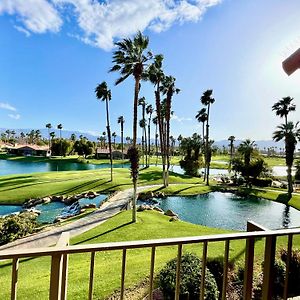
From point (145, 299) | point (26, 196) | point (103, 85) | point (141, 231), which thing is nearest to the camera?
point (145, 299)

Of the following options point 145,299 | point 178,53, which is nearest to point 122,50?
point 178,53

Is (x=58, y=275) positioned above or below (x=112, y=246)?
below

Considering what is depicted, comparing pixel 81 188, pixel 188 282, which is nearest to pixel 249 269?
pixel 188 282

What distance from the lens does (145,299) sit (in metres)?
5.39

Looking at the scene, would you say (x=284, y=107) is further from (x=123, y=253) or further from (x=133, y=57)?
(x=123, y=253)

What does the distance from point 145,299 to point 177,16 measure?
33.3 ft

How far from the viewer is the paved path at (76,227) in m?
12.2

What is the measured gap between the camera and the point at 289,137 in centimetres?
2842

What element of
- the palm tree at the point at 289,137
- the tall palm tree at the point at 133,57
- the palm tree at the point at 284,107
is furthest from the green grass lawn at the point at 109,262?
the palm tree at the point at 284,107

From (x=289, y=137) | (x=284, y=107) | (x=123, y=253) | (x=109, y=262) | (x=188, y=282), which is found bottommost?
(x=109, y=262)

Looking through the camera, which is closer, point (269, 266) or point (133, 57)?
point (269, 266)

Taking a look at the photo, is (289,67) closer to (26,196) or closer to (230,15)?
(230,15)

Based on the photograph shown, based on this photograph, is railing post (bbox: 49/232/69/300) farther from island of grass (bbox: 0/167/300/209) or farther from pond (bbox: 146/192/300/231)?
island of grass (bbox: 0/167/300/209)

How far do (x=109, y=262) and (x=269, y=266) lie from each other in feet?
21.4
